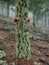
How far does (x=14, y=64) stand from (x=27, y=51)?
121cm

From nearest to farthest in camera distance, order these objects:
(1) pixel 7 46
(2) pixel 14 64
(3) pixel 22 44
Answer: (2) pixel 14 64 < (3) pixel 22 44 < (1) pixel 7 46

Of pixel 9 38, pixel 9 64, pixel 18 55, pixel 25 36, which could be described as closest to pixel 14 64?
pixel 9 64

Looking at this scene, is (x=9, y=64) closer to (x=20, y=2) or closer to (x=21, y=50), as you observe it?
(x=21, y=50)

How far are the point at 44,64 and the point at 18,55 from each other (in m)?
1.49

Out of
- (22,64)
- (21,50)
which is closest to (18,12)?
(21,50)

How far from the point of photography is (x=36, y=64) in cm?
1005

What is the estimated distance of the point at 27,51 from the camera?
10.5 metres

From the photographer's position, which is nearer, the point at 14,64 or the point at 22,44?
the point at 14,64

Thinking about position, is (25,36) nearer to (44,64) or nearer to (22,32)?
(22,32)

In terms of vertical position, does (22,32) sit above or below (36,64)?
above

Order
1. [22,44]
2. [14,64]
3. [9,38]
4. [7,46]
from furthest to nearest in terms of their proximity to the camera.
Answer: [9,38], [7,46], [22,44], [14,64]

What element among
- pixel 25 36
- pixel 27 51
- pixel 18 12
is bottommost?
pixel 27 51

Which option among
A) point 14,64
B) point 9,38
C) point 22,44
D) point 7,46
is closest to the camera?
point 14,64

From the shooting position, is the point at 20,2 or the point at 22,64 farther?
the point at 20,2
